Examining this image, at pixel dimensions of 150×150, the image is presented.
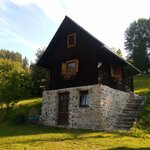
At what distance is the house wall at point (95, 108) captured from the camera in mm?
18812

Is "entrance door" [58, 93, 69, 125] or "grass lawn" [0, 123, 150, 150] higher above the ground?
"entrance door" [58, 93, 69, 125]

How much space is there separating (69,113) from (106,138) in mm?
6712

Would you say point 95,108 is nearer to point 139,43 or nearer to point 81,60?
point 81,60

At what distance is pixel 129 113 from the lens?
20.8 meters

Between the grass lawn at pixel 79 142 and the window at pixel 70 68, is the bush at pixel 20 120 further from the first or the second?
the grass lawn at pixel 79 142

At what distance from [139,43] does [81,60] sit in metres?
41.8

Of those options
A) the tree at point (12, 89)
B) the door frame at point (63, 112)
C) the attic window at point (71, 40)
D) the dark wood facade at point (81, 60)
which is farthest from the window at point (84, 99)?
the tree at point (12, 89)

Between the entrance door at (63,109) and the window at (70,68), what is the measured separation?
1.78 m

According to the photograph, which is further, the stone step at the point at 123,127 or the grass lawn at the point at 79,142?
the stone step at the point at 123,127

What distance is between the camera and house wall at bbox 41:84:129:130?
18812mm

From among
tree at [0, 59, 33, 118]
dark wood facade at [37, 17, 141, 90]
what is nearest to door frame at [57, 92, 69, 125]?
dark wood facade at [37, 17, 141, 90]

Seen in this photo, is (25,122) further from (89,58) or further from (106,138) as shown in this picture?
(106,138)

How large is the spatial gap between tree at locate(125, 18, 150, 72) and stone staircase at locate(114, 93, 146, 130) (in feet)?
114

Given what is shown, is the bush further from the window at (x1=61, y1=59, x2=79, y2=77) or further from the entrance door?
the window at (x1=61, y1=59, x2=79, y2=77)
